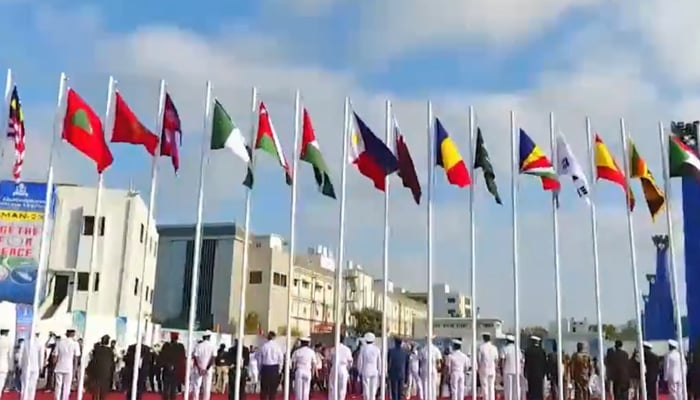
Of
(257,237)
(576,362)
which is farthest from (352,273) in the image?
(576,362)

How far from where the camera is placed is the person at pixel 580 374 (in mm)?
23969

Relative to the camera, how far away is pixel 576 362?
79.6 ft

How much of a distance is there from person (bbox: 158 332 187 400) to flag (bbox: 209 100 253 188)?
15.3 ft

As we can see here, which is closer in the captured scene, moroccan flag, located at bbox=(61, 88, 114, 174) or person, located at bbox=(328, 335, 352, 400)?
moroccan flag, located at bbox=(61, 88, 114, 174)

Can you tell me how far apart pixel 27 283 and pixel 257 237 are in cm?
4472

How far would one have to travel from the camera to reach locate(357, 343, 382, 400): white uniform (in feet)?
57.3

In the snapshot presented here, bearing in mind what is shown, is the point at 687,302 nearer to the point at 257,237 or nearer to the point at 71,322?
the point at 71,322

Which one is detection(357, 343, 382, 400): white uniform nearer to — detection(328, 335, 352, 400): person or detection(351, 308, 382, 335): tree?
detection(328, 335, 352, 400): person

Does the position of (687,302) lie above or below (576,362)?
above

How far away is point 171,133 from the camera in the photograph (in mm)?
16641

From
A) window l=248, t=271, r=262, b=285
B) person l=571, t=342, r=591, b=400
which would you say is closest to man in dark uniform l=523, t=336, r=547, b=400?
person l=571, t=342, r=591, b=400

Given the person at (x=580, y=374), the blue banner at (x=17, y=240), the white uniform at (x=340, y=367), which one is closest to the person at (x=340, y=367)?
the white uniform at (x=340, y=367)

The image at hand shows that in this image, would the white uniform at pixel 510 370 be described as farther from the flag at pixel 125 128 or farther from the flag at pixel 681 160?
the flag at pixel 125 128

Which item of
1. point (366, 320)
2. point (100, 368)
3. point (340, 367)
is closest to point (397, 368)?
point (340, 367)
